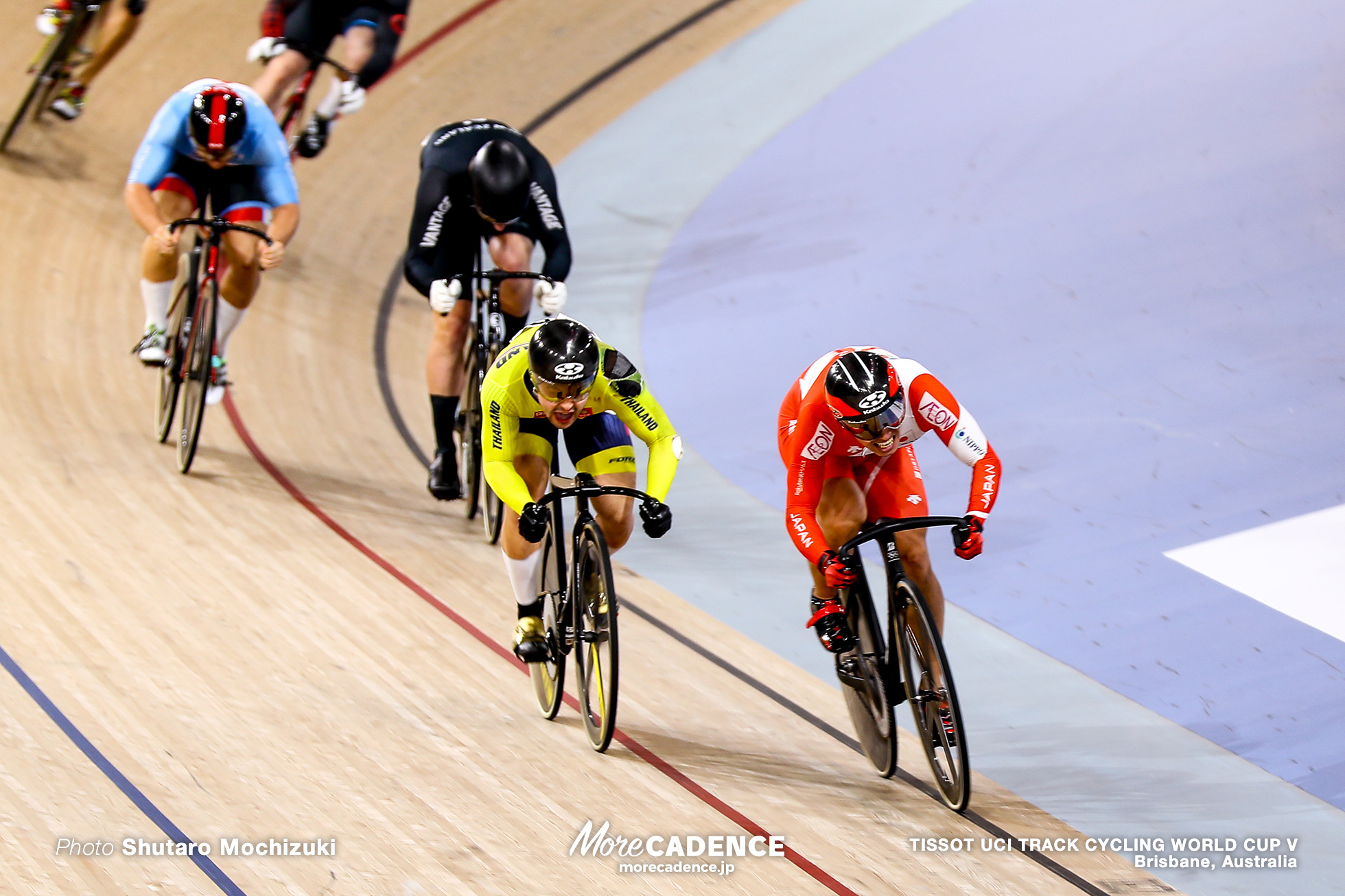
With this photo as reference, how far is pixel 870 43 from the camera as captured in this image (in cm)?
782

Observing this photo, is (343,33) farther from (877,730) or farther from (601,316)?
(877,730)

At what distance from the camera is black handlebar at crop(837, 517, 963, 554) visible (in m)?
2.95

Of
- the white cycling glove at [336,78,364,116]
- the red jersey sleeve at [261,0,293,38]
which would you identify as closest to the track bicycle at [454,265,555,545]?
the white cycling glove at [336,78,364,116]

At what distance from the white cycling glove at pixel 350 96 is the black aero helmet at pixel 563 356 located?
3793 mm

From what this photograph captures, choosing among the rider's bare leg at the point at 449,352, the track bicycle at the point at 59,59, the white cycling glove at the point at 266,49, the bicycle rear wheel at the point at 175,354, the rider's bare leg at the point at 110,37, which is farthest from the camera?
the rider's bare leg at the point at 110,37

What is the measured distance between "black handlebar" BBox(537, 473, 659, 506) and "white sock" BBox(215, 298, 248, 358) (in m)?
2.06

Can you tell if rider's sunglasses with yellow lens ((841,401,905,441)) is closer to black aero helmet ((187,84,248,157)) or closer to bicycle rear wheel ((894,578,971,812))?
bicycle rear wheel ((894,578,971,812))

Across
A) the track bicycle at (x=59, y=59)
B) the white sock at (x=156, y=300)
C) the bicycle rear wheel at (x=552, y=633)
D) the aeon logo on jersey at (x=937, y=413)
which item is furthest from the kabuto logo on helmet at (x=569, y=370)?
the track bicycle at (x=59, y=59)

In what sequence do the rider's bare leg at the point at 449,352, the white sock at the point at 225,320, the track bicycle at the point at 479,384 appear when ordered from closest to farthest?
the track bicycle at the point at 479,384 < the rider's bare leg at the point at 449,352 < the white sock at the point at 225,320

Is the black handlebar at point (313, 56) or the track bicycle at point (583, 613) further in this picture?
the black handlebar at point (313, 56)

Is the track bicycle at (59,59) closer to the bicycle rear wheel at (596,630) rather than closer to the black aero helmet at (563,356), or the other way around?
the black aero helmet at (563,356)

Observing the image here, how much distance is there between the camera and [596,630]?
326cm

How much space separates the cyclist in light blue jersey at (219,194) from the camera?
4.45m

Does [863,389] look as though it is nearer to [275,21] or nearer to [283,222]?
[283,222]
